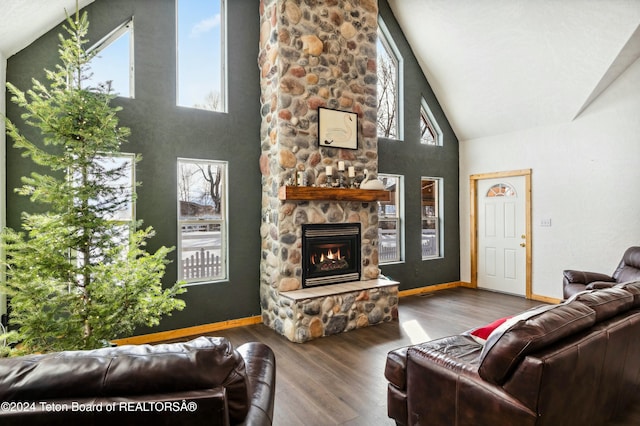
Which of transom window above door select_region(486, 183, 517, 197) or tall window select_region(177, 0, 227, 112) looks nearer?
tall window select_region(177, 0, 227, 112)

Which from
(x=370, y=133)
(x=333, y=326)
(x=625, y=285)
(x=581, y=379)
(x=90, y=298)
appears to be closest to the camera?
(x=581, y=379)

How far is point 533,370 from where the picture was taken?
5.08 feet

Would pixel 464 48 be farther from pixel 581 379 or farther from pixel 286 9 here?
pixel 581 379

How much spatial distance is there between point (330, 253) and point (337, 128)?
66.3 inches

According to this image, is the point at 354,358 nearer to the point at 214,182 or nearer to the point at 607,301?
the point at 607,301

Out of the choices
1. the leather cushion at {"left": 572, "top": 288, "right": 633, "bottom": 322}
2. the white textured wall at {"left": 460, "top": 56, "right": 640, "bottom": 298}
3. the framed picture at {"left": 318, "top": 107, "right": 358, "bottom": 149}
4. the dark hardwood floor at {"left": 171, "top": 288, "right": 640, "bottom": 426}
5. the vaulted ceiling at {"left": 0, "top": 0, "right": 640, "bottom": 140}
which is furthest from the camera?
the white textured wall at {"left": 460, "top": 56, "right": 640, "bottom": 298}

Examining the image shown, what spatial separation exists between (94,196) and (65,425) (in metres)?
2.34

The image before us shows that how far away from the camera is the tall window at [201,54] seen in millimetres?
4410

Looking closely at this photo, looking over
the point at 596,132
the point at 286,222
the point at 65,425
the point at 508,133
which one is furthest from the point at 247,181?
the point at 596,132

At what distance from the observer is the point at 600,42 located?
448 centimetres

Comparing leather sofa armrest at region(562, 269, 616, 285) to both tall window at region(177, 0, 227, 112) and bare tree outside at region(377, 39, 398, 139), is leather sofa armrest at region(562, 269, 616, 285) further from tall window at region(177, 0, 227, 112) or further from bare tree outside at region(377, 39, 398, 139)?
tall window at region(177, 0, 227, 112)

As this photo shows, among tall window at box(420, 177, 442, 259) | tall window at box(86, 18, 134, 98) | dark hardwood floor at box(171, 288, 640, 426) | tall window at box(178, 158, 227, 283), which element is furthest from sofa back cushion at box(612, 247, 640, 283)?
tall window at box(86, 18, 134, 98)

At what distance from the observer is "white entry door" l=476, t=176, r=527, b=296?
6047 millimetres

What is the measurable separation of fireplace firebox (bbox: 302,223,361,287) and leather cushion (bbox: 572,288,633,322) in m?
2.94
